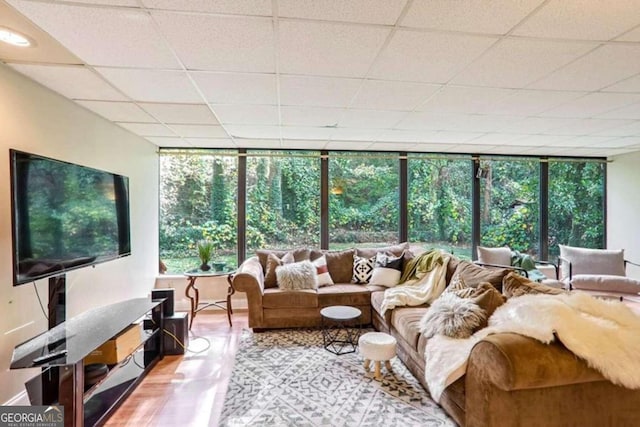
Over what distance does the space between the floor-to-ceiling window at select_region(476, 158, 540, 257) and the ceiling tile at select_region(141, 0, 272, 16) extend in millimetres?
4714

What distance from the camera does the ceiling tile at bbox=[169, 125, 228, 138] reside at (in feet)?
11.6

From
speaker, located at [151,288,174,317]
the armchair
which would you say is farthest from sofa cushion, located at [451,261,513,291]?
speaker, located at [151,288,174,317]

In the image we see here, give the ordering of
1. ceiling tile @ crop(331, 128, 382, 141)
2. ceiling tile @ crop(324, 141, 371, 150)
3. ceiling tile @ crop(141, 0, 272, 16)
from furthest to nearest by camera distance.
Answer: ceiling tile @ crop(324, 141, 371, 150) → ceiling tile @ crop(331, 128, 382, 141) → ceiling tile @ crop(141, 0, 272, 16)

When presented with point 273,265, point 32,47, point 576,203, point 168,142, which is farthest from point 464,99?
point 576,203

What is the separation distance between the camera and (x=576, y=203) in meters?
5.31

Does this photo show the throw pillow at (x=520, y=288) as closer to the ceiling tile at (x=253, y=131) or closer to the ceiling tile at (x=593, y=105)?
the ceiling tile at (x=593, y=105)

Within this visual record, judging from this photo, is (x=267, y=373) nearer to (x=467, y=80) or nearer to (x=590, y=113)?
(x=467, y=80)

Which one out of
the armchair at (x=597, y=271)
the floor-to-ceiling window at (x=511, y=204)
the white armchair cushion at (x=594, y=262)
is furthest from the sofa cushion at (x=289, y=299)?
the white armchair cushion at (x=594, y=262)

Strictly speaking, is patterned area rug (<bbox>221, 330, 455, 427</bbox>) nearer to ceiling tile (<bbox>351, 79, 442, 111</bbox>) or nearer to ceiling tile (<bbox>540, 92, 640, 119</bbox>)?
ceiling tile (<bbox>351, 79, 442, 111</bbox>)

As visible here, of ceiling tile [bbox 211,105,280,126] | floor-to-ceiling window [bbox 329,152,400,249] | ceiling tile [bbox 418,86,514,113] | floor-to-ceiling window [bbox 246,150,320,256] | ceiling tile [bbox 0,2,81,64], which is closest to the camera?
ceiling tile [bbox 0,2,81,64]

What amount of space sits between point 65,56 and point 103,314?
1.88m

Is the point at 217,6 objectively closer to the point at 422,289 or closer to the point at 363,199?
the point at 422,289

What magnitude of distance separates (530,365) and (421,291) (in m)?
1.67

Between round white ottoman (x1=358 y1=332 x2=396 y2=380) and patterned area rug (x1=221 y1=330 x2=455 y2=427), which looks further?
round white ottoman (x1=358 y1=332 x2=396 y2=380)
